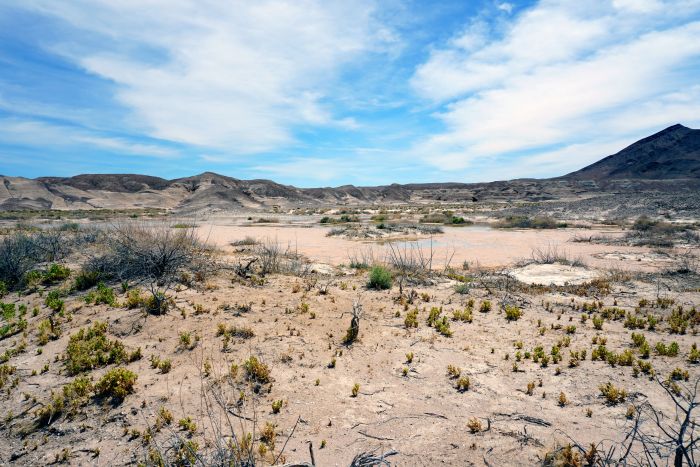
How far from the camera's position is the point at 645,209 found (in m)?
33.4

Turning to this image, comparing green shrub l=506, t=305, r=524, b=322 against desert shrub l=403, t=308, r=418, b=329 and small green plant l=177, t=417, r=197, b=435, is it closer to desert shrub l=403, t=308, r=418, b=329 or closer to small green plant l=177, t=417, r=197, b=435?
desert shrub l=403, t=308, r=418, b=329

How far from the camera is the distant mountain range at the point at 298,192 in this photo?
63147 millimetres

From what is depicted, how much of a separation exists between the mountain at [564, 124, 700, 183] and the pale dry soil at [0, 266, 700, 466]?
90209mm

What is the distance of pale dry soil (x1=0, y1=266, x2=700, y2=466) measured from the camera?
4.43 metres

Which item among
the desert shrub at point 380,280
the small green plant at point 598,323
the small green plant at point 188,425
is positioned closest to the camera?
the small green plant at point 188,425

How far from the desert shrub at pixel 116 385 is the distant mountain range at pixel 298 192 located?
174ft

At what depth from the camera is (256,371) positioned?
5.61 m

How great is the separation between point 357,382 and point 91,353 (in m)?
4.29

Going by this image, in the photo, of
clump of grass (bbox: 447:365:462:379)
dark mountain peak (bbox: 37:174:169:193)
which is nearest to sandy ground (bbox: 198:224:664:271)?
clump of grass (bbox: 447:365:462:379)

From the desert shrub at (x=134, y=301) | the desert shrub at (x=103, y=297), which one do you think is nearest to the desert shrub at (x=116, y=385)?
the desert shrub at (x=134, y=301)

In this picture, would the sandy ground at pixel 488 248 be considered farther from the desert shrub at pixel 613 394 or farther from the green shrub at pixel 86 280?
the desert shrub at pixel 613 394

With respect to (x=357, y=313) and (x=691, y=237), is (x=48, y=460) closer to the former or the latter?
(x=357, y=313)

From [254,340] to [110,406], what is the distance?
2.31m

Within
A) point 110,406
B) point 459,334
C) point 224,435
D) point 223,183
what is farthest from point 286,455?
point 223,183
